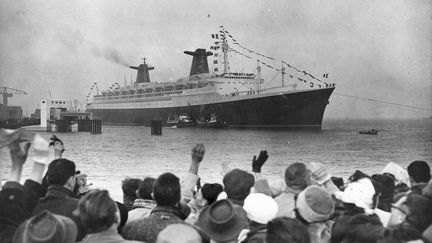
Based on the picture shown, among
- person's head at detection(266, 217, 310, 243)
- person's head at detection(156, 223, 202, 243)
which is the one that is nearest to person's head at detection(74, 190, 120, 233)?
person's head at detection(156, 223, 202, 243)

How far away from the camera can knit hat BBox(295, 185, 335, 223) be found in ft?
6.66

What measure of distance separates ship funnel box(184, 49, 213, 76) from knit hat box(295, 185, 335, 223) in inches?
1501

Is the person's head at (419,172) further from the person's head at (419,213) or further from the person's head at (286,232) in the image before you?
the person's head at (286,232)

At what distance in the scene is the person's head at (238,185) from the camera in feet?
8.23

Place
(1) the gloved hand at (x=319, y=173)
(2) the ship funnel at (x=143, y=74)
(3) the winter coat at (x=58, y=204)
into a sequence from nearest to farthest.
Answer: (3) the winter coat at (x=58, y=204)
(1) the gloved hand at (x=319, y=173)
(2) the ship funnel at (x=143, y=74)

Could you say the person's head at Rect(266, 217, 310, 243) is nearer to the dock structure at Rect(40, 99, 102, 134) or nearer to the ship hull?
the dock structure at Rect(40, 99, 102, 134)

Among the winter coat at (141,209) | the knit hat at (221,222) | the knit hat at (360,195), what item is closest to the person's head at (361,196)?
the knit hat at (360,195)

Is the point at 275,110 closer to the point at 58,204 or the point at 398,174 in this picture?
the point at 398,174

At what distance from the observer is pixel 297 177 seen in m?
2.51

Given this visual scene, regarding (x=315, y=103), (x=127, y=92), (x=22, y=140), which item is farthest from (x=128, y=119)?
(x=22, y=140)

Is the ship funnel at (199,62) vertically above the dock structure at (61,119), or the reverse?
the ship funnel at (199,62)

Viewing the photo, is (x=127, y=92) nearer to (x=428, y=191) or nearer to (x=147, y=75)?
(x=147, y=75)

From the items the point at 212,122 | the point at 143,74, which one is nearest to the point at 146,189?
the point at 212,122

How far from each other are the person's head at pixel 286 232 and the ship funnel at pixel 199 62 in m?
38.5
